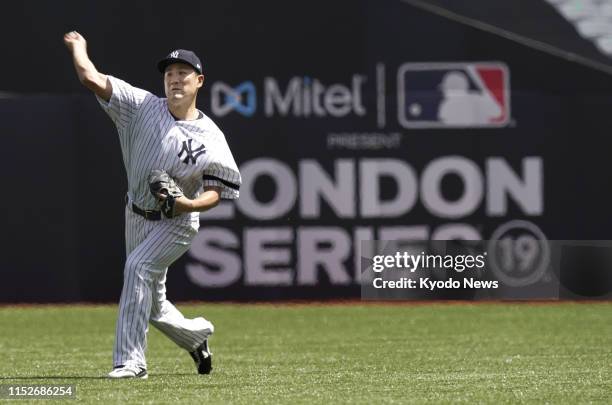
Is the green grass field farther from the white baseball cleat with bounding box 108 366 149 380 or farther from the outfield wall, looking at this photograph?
the outfield wall

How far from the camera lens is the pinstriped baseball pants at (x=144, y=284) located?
6.90 meters

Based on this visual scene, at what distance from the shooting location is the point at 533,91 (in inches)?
508

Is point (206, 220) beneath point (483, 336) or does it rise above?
above

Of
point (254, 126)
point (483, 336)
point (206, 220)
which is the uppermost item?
point (254, 126)

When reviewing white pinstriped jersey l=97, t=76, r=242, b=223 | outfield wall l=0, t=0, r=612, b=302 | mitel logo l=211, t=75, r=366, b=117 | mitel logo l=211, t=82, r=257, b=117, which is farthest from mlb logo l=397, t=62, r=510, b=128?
white pinstriped jersey l=97, t=76, r=242, b=223

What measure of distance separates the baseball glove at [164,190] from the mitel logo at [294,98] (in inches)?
238

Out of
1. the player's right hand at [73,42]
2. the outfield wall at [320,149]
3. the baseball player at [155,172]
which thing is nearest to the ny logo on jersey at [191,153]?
the baseball player at [155,172]

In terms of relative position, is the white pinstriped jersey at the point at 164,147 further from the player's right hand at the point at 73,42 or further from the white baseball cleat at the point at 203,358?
the white baseball cleat at the point at 203,358

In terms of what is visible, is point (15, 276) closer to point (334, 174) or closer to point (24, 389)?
point (334, 174)

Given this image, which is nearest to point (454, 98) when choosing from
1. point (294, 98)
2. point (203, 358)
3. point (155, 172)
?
point (294, 98)

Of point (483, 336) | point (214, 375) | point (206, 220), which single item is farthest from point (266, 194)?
point (214, 375)

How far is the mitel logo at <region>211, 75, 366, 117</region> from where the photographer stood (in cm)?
1280

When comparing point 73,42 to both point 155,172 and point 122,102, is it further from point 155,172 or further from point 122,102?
point 155,172

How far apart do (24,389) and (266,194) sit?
6.35 m
